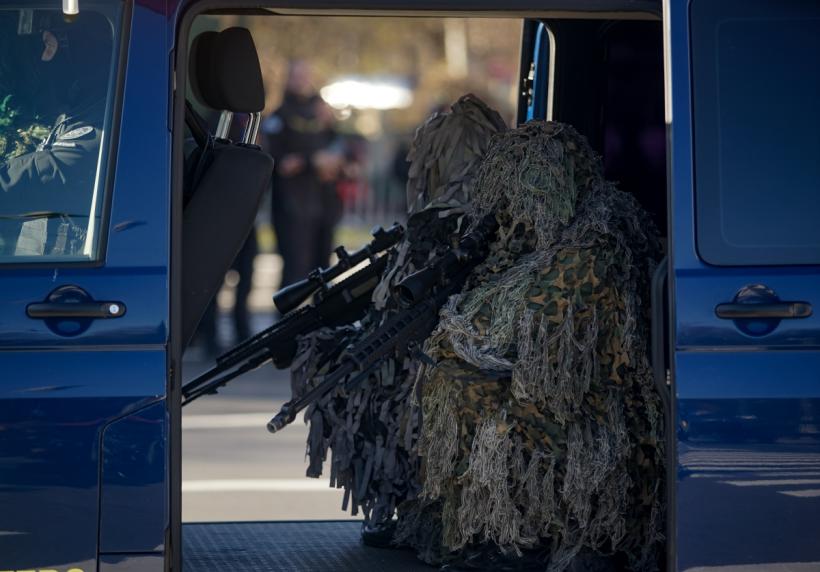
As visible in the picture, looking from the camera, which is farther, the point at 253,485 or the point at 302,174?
the point at 302,174

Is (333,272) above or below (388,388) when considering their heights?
above

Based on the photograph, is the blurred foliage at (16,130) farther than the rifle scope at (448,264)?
No

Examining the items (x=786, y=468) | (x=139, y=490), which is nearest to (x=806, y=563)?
(x=786, y=468)

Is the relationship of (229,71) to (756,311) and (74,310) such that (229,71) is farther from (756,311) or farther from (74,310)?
(756,311)

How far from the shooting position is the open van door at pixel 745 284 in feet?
10.9

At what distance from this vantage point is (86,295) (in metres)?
3.26

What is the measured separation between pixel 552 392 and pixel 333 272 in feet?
4.81

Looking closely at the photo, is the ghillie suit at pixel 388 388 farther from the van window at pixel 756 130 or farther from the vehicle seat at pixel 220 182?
the van window at pixel 756 130

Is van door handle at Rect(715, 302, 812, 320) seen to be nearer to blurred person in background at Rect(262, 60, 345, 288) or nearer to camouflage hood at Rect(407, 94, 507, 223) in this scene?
camouflage hood at Rect(407, 94, 507, 223)

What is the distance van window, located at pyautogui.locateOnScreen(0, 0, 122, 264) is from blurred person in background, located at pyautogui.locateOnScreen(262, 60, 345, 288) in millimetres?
7560

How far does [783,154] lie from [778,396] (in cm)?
61

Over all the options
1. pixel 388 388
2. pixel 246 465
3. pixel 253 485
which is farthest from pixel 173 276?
pixel 246 465

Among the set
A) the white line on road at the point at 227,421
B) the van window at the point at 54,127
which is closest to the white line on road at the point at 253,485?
the white line on road at the point at 227,421

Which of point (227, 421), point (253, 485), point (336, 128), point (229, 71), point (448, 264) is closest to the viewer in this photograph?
point (229, 71)
